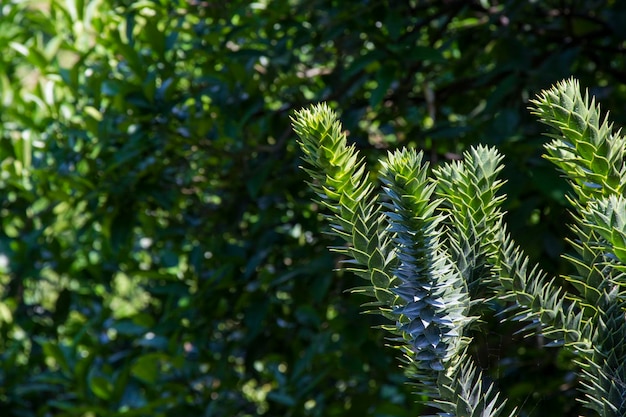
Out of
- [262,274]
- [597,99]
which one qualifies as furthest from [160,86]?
[597,99]

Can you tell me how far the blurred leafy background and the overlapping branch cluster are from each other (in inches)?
40.6

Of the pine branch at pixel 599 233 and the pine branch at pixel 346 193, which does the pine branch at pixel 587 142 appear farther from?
the pine branch at pixel 346 193

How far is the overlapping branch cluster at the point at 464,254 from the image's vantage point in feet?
2.08

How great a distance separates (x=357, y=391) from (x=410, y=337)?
171 cm

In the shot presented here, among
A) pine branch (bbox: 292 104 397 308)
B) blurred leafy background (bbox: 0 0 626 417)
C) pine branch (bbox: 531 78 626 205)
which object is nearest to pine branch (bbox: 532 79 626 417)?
pine branch (bbox: 531 78 626 205)

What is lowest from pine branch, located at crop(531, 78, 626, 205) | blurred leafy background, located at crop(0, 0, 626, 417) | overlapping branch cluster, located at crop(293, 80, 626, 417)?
A: blurred leafy background, located at crop(0, 0, 626, 417)

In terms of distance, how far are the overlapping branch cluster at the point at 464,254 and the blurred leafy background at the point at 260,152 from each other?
3.38 ft

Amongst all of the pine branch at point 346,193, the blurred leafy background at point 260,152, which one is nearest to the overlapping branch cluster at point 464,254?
the pine branch at point 346,193

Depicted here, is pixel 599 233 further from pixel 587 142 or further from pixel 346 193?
pixel 346 193

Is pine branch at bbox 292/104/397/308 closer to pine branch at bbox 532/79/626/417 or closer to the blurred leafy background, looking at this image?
pine branch at bbox 532/79/626/417

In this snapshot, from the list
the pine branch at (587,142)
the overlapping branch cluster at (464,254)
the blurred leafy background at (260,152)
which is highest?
the pine branch at (587,142)

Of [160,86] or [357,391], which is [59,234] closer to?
[160,86]

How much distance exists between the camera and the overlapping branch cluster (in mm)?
635

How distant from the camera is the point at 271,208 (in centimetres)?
218
